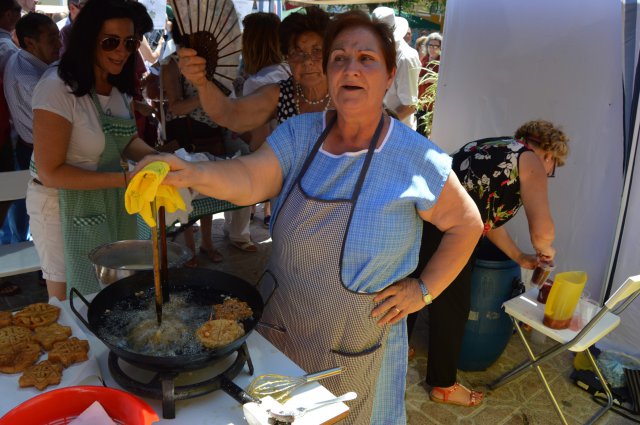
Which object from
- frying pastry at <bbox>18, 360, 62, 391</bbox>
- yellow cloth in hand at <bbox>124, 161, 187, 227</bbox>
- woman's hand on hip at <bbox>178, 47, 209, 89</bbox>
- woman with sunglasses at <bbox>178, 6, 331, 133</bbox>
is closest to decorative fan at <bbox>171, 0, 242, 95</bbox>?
woman's hand on hip at <bbox>178, 47, 209, 89</bbox>

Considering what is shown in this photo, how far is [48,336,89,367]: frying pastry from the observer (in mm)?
1306

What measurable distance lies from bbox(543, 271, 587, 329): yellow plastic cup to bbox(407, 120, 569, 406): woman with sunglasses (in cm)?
20

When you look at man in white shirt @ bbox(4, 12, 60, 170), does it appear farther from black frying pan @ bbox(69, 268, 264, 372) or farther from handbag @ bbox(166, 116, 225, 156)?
black frying pan @ bbox(69, 268, 264, 372)

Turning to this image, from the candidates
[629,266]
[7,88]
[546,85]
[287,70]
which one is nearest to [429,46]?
[546,85]

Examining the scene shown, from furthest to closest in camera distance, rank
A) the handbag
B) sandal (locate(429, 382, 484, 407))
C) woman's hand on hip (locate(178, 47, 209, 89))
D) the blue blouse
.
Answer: the handbag < sandal (locate(429, 382, 484, 407)) < woman's hand on hip (locate(178, 47, 209, 89)) < the blue blouse

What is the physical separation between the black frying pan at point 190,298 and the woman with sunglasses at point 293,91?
2.76 feet

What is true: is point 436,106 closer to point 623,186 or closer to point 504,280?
point 623,186

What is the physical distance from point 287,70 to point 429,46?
177 inches

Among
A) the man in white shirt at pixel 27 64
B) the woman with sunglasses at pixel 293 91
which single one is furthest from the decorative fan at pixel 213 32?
the man in white shirt at pixel 27 64

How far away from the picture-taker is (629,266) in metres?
3.30

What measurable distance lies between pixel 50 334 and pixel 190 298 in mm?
391

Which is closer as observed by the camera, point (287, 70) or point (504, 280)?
point (504, 280)

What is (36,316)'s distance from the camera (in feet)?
4.91

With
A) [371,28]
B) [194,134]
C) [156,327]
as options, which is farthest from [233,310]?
Answer: [194,134]
